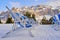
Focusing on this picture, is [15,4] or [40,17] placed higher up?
[15,4]

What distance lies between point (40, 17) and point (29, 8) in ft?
2.43

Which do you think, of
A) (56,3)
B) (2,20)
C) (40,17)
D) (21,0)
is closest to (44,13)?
(40,17)

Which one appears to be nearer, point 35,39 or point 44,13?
point 35,39

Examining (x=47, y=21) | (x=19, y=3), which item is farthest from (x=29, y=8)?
(x=47, y=21)

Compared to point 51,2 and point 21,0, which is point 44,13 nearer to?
point 51,2

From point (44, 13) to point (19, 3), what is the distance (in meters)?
1.39

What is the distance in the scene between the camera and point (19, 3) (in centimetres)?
657

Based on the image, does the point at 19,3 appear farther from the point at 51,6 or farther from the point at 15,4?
the point at 51,6

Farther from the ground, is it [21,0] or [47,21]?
[21,0]

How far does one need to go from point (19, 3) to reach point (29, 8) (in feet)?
1.87

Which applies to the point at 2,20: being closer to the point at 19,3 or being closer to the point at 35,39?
the point at 19,3

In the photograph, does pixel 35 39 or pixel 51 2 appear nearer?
pixel 35 39

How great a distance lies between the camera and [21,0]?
6594 millimetres

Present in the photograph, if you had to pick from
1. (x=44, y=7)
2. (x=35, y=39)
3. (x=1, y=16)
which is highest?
(x=44, y=7)
